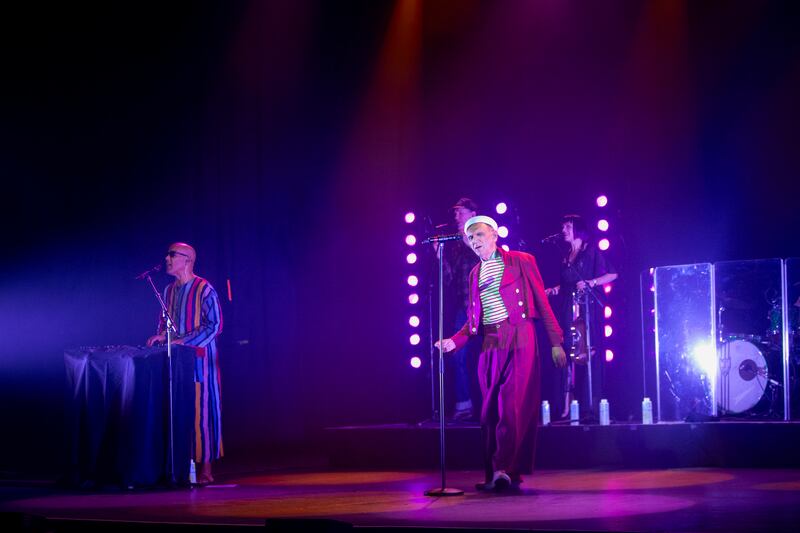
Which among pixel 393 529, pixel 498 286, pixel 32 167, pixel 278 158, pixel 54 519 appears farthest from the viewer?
pixel 278 158

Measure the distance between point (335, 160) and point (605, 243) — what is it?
320 cm

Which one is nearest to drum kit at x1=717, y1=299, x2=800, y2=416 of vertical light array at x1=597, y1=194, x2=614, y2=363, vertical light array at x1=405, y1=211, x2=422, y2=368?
vertical light array at x1=597, y1=194, x2=614, y2=363

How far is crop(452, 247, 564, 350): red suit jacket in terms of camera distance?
6562mm

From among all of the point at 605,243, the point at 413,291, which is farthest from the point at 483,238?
the point at 413,291

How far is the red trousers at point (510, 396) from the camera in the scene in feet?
21.2

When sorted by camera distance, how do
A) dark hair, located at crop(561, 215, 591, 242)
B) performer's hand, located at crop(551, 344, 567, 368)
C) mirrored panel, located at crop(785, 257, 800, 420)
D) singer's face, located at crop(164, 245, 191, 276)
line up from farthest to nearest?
dark hair, located at crop(561, 215, 591, 242) < mirrored panel, located at crop(785, 257, 800, 420) < singer's face, located at crop(164, 245, 191, 276) < performer's hand, located at crop(551, 344, 567, 368)

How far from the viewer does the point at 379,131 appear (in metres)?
11.1

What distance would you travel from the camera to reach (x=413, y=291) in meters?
10.6

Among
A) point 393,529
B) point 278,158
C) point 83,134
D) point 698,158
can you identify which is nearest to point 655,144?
point 698,158

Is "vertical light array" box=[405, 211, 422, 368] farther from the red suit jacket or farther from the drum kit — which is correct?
the red suit jacket

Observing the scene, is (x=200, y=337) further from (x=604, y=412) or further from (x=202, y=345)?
(x=604, y=412)

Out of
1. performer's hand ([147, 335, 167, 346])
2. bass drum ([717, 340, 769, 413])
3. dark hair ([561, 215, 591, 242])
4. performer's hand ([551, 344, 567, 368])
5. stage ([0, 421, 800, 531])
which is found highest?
dark hair ([561, 215, 591, 242])

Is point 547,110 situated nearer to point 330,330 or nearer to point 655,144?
point 655,144

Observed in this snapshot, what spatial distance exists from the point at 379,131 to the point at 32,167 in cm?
383
